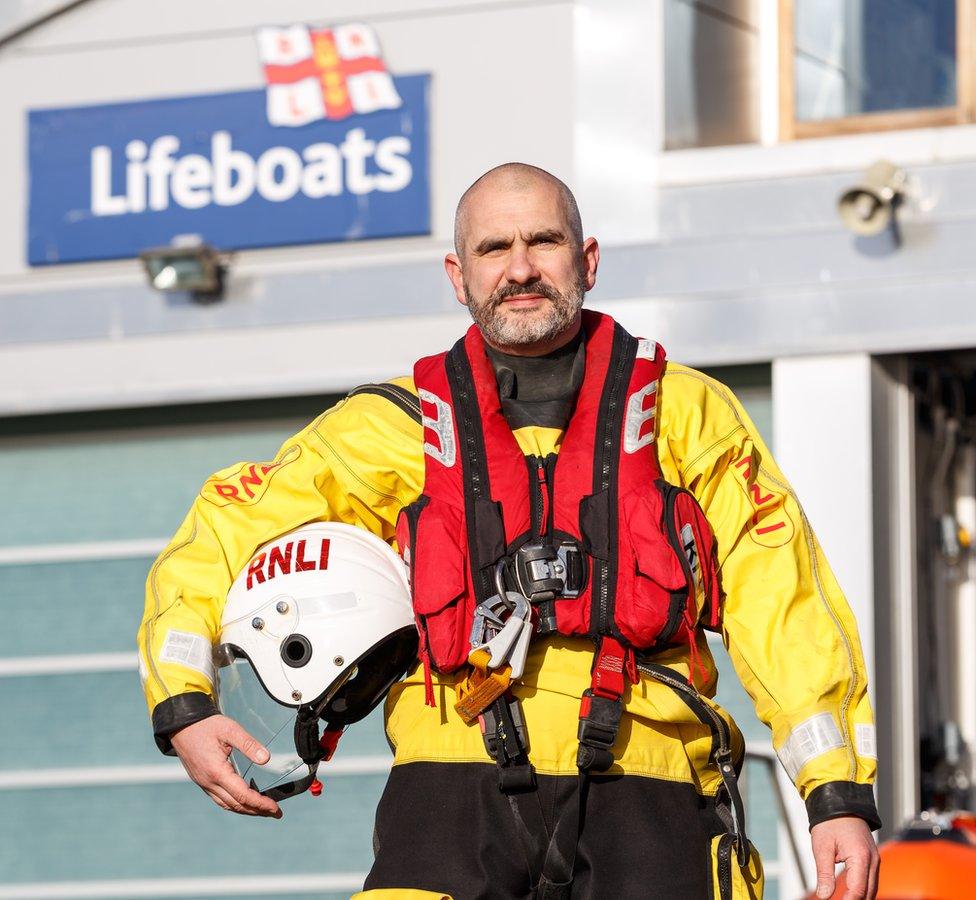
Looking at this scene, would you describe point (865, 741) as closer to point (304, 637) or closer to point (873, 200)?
point (304, 637)

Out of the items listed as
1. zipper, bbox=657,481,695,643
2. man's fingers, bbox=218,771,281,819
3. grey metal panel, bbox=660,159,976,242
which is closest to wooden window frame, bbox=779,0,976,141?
grey metal panel, bbox=660,159,976,242

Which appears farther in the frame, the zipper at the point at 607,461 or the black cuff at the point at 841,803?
the zipper at the point at 607,461

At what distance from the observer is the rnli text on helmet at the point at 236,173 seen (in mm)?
8320

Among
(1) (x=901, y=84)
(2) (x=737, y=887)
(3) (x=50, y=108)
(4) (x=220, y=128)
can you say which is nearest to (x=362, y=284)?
(4) (x=220, y=128)

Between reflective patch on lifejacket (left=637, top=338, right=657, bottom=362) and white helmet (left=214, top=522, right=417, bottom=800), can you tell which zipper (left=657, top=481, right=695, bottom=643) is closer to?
reflective patch on lifejacket (left=637, top=338, right=657, bottom=362)

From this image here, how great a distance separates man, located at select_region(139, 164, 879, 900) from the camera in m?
3.53

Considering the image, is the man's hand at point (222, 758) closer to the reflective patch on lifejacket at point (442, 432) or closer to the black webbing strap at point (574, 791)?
the black webbing strap at point (574, 791)

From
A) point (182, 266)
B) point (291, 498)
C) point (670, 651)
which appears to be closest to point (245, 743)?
point (291, 498)

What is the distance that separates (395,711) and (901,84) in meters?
5.09

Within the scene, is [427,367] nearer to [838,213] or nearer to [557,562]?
[557,562]

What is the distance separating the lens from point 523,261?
3787 mm

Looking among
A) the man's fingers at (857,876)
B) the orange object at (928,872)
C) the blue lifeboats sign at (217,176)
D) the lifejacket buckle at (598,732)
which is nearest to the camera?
the man's fingers at (857,876)

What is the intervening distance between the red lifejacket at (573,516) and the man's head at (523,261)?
11cm

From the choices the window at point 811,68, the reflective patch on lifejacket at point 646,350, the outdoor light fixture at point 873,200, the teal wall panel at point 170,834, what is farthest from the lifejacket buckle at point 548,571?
the teal wall panel at point 170,834
